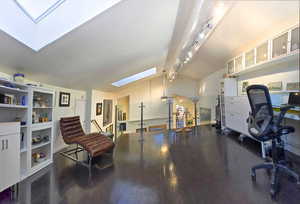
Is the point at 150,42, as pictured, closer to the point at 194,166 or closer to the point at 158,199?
the point at 194,166

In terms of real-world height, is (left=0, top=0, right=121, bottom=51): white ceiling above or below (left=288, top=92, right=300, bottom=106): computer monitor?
above

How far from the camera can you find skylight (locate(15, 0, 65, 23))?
1587mm

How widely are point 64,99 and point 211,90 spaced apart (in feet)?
19.1

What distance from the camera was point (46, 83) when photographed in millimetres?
2791

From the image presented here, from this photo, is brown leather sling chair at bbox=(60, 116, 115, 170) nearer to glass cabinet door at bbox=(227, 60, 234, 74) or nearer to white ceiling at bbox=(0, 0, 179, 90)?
white ceiling at bbox=(0, 0, 179, 90)

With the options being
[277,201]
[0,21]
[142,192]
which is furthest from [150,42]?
[277,201]

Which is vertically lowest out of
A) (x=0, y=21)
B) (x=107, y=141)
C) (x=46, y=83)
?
(x=107, y=141)

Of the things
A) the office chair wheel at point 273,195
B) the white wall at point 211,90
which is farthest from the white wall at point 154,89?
the office chair wheel at point 273,195

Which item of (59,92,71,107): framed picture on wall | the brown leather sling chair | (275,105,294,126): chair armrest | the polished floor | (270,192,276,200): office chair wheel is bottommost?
the polished floor

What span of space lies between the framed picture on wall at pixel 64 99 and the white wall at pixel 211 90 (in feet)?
17.8

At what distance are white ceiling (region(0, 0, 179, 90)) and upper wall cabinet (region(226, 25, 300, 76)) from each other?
1.91m

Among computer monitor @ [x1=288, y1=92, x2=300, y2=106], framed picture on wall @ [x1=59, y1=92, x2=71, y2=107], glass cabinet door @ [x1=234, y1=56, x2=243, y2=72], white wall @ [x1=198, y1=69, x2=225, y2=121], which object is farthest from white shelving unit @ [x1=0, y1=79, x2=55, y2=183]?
white wall @ [x1=198, y1=69, x2=225, y2=121]

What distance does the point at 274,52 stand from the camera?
2.30 meters

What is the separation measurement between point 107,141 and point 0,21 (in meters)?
2.26
